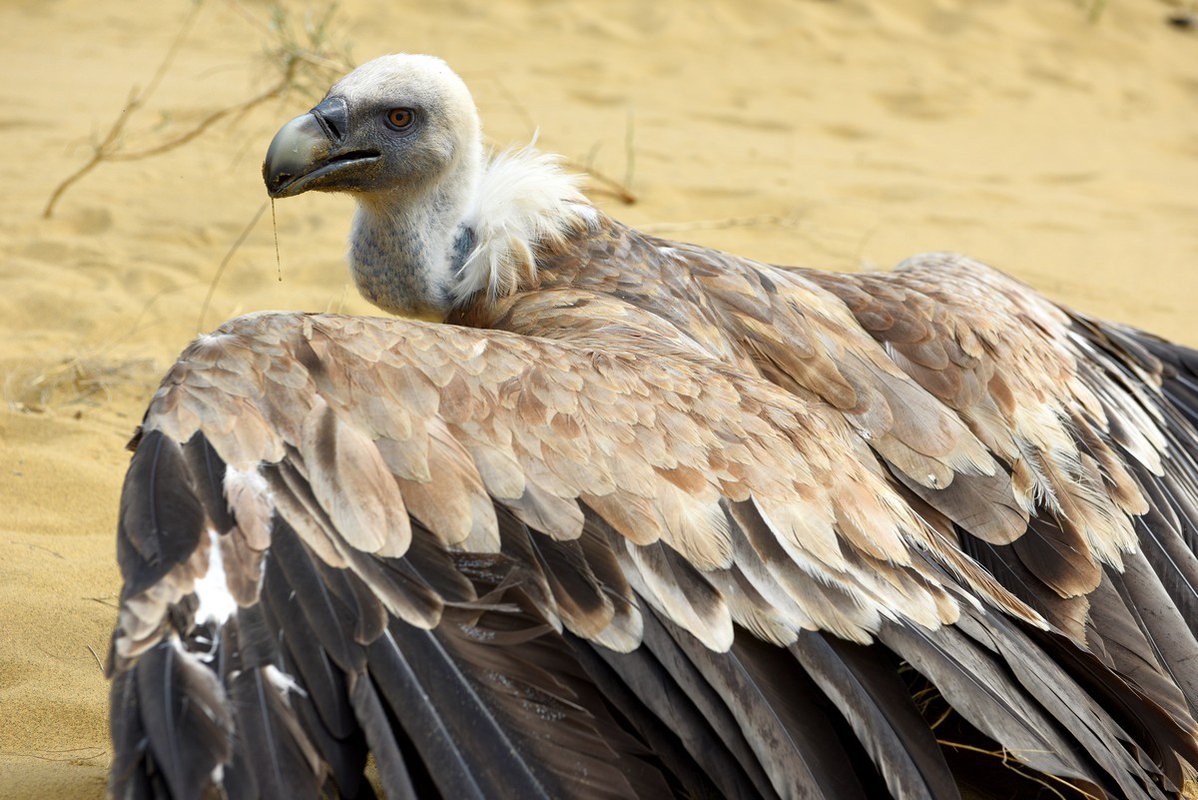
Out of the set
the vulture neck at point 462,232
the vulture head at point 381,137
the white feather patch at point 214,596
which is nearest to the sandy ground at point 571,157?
the white feather patch at point 214,596

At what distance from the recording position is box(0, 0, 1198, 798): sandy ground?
3.96 metres

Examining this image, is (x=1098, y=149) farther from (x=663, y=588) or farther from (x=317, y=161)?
(x=663, y=588)

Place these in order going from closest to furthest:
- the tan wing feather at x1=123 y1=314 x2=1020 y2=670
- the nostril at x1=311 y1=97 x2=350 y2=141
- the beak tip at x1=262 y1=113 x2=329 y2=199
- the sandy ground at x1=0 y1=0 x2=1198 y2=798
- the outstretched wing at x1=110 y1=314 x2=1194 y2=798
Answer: the outstretched wing at x1=110 y1=314 x2=1194 y2=798, the tan wing feather at x1=123 y1=314 x2=1020 y2=670, the beak tip at x1=262 y1=113 x2=329 y2=199, the nostril at x1=311 y1=97 x2=350 y2=141, the sandy ground at x1=0 y1=0 x2=1198 y2=798

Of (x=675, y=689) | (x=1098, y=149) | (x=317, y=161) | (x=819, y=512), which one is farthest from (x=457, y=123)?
(x=1098, y=149)

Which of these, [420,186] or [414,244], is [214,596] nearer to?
[414,244]

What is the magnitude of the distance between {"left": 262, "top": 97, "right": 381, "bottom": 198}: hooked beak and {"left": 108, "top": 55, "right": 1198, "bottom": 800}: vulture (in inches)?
33.9

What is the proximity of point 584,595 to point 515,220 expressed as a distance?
1.53 metres

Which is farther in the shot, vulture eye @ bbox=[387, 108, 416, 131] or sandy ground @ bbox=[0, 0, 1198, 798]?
sandy ground @ bbox=[0, 0, 1198, 798]

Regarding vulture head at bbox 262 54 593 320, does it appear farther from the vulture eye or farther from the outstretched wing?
the outstretched wing

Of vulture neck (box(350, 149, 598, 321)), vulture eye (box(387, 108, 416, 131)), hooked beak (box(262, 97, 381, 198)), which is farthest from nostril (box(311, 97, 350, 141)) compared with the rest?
vulture neck (box(350, 149, 598, 321))

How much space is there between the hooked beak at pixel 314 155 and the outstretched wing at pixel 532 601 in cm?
114

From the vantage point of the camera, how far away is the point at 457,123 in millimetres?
3719

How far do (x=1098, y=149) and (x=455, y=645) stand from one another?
28.4 feet

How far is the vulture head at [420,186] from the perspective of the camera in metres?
3.47
